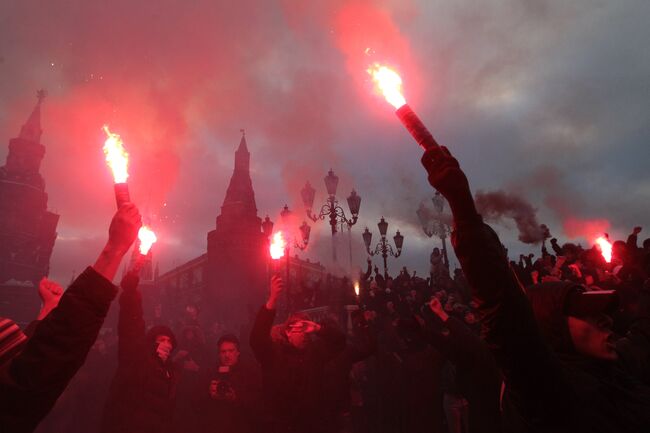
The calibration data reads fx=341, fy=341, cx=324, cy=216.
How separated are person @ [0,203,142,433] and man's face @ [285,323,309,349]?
374cm

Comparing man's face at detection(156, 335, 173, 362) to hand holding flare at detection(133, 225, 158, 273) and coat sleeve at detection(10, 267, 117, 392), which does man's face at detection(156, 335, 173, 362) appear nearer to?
hand holding flare at detection(133, 225, 158, 273)

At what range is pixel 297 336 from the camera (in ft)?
17.1

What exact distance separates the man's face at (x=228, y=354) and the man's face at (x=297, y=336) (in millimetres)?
1546

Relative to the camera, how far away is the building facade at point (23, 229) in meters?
62.9

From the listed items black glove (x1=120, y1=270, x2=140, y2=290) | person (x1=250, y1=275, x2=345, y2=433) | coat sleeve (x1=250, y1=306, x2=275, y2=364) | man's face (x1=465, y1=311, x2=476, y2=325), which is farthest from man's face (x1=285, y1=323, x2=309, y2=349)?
man's face (x1=465, y1=311, x2=476, y2=325)

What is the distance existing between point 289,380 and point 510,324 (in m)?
4.07

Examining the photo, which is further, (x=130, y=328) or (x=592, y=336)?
(x=130, y=328)

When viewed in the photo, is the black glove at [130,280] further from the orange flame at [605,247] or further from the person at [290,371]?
the orange flame at [605,247]

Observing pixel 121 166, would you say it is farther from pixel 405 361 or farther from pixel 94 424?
pixel 94 424

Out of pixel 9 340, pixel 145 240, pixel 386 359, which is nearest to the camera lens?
pixel 9 340

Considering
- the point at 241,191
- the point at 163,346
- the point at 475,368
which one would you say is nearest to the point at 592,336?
the point at 475,368

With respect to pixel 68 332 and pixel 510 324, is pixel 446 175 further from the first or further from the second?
pixel 68 332

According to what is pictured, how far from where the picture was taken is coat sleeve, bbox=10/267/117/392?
152cm

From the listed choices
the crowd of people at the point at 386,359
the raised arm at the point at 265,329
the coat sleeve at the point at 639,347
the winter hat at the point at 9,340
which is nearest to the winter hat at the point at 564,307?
the crowd of people at the point at 386,359
